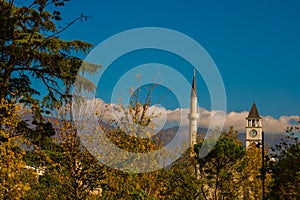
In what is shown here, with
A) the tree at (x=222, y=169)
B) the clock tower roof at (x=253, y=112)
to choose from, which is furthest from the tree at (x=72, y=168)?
the clock tower roof at (x=253, y=112)

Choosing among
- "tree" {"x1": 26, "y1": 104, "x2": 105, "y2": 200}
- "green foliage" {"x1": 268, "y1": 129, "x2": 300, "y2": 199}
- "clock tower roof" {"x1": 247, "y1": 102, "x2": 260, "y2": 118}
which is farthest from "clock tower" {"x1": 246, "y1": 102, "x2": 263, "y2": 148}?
"tree" {"x1": 26, "y1": 104, "x2": 105, "y2": 200}

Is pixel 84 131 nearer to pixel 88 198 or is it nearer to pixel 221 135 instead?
pixel 88 198

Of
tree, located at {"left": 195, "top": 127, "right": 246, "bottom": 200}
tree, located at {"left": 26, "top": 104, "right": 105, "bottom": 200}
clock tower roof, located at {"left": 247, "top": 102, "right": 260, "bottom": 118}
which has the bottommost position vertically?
tree, located at {"left": 26, "top": 104, "right": 105, "bottom": 200}

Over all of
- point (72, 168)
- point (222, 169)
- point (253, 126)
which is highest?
point (253, 126)

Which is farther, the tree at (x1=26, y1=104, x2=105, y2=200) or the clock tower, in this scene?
the clock tower

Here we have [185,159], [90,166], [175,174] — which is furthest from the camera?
[185,159]

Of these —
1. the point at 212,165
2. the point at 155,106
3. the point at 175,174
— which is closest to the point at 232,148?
the point at 212,165

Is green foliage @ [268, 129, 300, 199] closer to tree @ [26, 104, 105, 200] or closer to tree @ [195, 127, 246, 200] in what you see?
tree @ [26, 104, 105, 200]

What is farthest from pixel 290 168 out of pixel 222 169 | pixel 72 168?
pixel 222 169

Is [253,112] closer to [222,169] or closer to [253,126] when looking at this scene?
[253,126]

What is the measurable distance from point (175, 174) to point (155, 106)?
9987 mm

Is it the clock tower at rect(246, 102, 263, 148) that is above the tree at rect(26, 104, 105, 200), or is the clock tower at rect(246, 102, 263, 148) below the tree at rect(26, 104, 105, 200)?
above

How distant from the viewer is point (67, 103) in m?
14.4

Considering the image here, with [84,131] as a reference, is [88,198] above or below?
below
